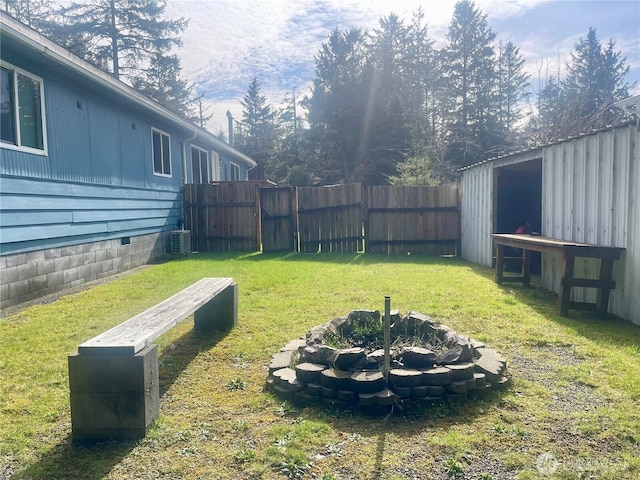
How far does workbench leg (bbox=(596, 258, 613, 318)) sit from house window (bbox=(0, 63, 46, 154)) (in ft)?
23.5

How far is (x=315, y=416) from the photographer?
103 inches

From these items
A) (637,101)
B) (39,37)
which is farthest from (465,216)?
(39,37)

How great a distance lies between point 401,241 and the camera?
35.3 ft

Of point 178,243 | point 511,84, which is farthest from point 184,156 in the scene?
point 511,84

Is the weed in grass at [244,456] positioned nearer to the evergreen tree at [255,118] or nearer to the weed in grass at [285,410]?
the weed in grass at [285,410]

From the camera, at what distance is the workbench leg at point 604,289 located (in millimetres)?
4723

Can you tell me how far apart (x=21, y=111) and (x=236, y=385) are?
201 inches

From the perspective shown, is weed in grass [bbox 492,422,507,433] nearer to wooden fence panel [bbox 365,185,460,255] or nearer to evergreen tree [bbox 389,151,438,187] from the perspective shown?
wooden fence panel [bbox 365,185,460,255]

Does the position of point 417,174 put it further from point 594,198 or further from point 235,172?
point 594,198

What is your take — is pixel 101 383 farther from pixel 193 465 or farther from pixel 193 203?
pixel 193 203

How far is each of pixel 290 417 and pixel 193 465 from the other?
0.66 meters

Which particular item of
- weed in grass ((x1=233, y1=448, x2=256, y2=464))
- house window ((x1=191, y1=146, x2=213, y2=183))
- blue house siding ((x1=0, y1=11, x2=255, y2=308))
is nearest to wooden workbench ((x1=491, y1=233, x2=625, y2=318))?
weed in grass ((x1=233, y1=448, x2=256, y2=464))

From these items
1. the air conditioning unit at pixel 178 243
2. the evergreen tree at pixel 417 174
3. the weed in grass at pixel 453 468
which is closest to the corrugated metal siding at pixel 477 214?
the evergreen tree at pixel 417 174

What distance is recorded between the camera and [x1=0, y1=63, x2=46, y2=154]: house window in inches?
215
